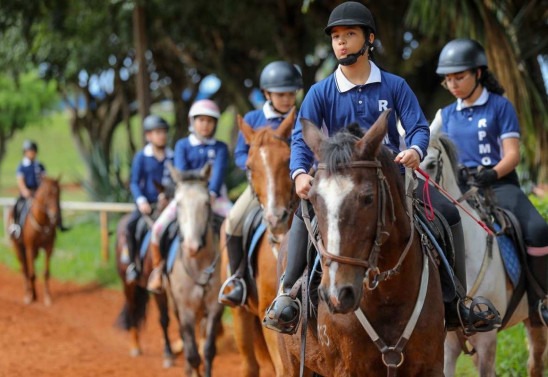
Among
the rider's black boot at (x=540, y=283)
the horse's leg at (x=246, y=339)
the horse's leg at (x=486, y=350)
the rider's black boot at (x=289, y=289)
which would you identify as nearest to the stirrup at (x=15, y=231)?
the horse's leg at (x=246, y=339)

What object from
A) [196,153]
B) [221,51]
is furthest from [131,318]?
[221,51]

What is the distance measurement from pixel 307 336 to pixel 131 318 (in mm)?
6949

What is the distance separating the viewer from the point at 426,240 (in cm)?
473

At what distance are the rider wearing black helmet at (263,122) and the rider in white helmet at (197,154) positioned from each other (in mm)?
1371

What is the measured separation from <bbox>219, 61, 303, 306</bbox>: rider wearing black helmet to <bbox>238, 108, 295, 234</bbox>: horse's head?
0.68m

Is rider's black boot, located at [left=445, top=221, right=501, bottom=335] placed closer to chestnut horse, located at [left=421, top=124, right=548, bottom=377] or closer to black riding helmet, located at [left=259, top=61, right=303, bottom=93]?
chestnut horse, located at [left=421, top=124, right=548, bottom=377]

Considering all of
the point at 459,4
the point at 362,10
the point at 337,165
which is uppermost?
the point at 459,4

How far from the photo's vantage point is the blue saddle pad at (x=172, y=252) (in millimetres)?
9385

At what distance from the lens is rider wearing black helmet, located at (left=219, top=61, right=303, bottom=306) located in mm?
7621

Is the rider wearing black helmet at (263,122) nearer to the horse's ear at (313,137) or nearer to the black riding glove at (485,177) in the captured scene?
the black riding glove at (485,177)

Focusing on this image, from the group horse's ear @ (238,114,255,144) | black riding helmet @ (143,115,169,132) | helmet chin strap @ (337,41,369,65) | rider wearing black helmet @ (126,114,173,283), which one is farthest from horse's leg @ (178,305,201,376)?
helmet chin strap @ (337,41,369,65)

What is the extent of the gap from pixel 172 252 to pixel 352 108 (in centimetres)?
499

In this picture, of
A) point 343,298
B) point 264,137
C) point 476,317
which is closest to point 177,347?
point 264,137

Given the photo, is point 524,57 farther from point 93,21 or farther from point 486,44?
point 93,21
